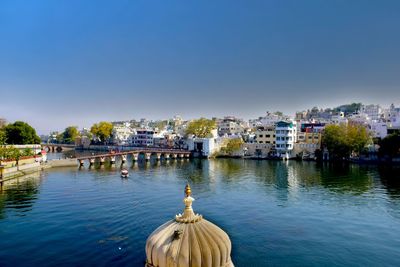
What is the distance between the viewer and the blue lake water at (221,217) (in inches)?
Answer: 893

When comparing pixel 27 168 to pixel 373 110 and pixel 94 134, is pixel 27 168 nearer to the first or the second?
pixel 94 134

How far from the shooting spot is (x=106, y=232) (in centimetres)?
2720

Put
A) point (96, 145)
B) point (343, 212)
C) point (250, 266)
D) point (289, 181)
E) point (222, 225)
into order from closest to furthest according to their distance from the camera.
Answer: point (250, 266) → point (222, 225) → point (343, 212) → point (289, 181) → point (96, 145)

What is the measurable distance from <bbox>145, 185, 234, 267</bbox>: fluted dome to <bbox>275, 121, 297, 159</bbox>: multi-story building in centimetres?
8858

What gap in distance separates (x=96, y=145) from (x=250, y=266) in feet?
477

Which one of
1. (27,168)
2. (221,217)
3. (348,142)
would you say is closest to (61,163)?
(27,168)

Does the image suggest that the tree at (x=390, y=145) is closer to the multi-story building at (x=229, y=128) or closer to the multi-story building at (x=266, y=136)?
the multi-story building at (x=266, y=136)

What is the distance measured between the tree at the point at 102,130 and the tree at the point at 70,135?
695 inches

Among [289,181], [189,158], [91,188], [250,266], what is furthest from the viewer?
[189,158]

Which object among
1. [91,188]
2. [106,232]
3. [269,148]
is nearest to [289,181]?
[91,188]

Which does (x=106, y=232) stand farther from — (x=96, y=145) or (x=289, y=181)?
(x=96, y=145)

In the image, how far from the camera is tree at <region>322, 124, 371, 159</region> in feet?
272

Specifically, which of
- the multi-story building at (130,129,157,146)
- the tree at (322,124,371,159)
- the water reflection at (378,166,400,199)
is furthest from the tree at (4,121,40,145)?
the water reflection at (378,166,400,199)

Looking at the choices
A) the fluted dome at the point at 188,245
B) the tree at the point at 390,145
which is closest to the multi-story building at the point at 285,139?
the tree at the point at 390,145
